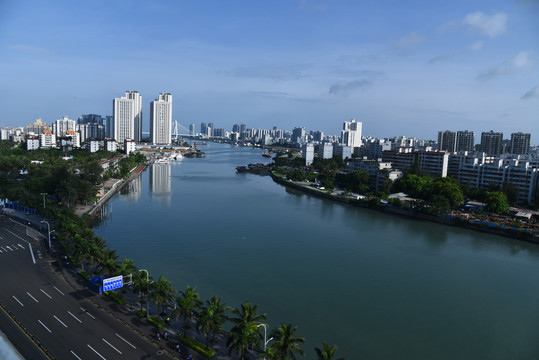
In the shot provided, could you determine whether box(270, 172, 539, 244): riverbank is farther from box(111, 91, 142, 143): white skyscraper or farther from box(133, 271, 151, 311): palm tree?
box(111, 91, 142, 143): white skyscraper

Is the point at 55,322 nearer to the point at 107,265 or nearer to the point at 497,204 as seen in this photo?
the point at 107,265

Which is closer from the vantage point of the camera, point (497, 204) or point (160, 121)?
point (497, 204)

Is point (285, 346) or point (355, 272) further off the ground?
point (285, 346)

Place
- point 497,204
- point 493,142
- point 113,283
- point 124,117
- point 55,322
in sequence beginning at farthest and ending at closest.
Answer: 1. point 124,117
2. point 493,142
3. point 497,204
4. point 113,283
5. point 55,322

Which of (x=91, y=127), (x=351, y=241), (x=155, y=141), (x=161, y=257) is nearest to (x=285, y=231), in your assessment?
(x=351, y=241)

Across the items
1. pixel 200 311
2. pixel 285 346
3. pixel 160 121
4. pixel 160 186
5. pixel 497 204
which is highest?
pixel 160 121

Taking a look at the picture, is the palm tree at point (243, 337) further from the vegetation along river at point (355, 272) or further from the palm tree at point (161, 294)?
the palm tree at point (161, 294)

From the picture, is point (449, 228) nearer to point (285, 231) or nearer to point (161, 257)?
point (285, 231)

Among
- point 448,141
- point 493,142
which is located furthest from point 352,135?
point 493,142
